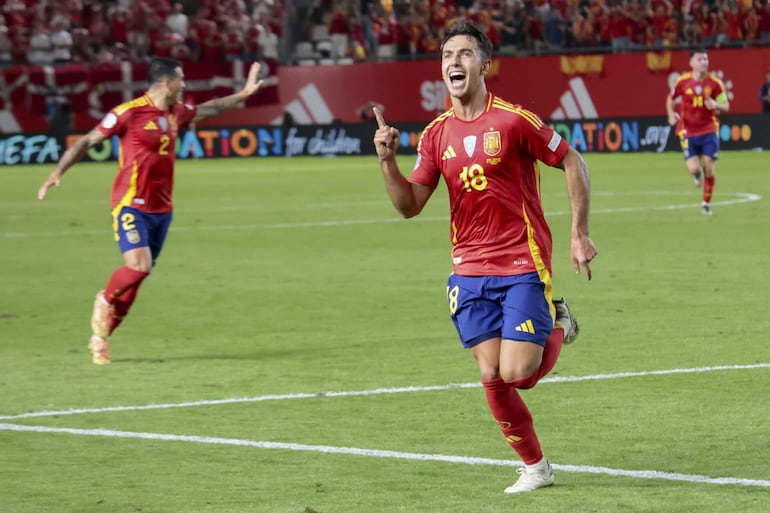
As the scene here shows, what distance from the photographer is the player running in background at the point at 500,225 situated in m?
6.89

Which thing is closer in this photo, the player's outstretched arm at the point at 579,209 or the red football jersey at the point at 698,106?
the player's outstretched arm at the point at 579,209

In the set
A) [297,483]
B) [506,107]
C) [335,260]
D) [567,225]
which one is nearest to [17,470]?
[297,483]

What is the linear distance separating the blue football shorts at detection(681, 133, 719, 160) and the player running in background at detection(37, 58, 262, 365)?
13.5 m

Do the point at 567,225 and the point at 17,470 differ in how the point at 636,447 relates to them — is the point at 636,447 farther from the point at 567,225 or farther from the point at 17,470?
the point at 567,225

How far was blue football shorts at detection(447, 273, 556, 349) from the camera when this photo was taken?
6898 mm

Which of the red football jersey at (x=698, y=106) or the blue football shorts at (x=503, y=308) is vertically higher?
the blue football shorts at (x=503, y=308)

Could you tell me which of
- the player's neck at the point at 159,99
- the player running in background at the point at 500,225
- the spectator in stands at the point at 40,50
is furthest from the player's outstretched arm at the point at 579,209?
the spectator in stands at the point at 40,50

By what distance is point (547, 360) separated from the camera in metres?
7.02

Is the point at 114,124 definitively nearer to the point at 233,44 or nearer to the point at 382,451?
the point at 382,451

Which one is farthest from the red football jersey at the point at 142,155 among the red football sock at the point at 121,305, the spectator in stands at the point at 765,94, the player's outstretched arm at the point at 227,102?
the spectator in stands at the point at 765,94

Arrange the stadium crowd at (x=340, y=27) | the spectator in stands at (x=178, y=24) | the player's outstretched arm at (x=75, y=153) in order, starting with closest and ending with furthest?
the player's outstretched arm at (x=75, y=153)
the stadium crowd at (x=340, y=27)
the spectator in stands at (x=178, y=24)

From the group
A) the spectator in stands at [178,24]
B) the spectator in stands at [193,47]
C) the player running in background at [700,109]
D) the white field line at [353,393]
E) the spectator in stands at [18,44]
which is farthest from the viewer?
the spectator in stands at [178,24]

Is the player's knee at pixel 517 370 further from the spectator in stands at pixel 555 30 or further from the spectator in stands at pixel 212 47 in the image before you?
the spectator in stands at pixel 212 47

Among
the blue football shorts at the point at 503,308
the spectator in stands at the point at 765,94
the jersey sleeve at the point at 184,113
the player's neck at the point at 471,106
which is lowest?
the spectator in stands at the point at 765,94
